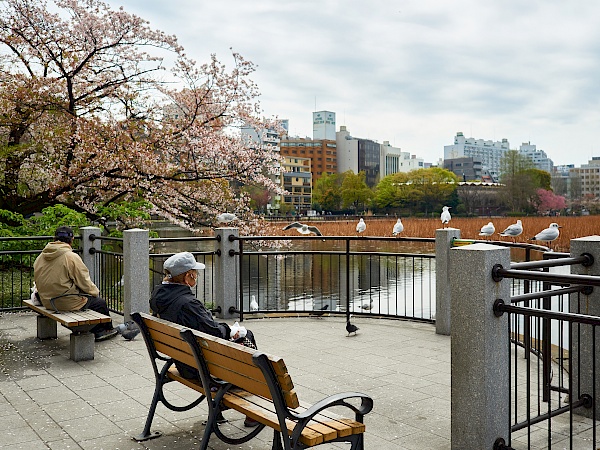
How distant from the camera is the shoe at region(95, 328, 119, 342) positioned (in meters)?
8.75

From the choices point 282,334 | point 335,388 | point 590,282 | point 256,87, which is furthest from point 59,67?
point 590,282

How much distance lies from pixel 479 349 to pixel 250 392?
5.19ft

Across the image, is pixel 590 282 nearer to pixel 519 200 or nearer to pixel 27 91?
pixel 27 91

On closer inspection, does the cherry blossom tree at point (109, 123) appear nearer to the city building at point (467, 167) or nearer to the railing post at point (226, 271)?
the railing post at point (226, 271)

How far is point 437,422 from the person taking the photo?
5297 mm

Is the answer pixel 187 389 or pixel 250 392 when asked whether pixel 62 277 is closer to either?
pixel 187 389

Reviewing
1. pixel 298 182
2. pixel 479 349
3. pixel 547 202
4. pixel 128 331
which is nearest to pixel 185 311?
pixel 479 349

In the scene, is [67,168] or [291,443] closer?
[291,443]

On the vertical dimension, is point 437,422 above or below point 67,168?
below

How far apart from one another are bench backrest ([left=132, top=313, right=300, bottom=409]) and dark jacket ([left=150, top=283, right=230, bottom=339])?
0.42ft

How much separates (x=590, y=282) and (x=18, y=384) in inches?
228

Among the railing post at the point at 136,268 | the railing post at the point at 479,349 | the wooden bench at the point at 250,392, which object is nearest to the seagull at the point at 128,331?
the railing post at the point at 136,268

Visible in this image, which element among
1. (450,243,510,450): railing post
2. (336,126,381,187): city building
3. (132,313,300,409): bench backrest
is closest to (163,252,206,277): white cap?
(132,313,300,409): bench backrest

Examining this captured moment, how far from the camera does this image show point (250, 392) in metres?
4.05
